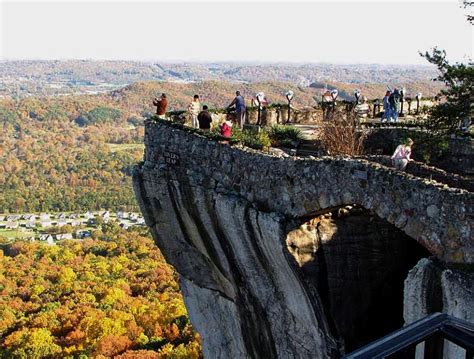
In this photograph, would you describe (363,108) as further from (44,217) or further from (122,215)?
(44,217)

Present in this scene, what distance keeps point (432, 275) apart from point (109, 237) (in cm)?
10104

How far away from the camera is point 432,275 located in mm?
9516

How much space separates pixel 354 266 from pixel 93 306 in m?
46.8

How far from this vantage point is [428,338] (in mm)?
3428

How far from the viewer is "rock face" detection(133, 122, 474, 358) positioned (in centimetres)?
1002

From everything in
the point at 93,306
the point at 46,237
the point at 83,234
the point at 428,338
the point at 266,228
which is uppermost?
the point at 428,338

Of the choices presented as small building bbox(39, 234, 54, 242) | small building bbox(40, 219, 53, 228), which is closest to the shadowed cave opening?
small building bbox(39, 234, 54, 242)

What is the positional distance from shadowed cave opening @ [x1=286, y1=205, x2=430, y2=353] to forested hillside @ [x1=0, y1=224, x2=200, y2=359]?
28.2 metres

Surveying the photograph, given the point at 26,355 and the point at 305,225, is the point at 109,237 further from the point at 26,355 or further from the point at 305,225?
the point at 305,225

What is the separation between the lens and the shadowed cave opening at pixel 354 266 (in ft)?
40.5

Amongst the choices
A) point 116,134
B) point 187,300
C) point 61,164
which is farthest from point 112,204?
point 187,300

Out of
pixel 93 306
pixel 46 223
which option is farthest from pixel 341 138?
pixel 46 223

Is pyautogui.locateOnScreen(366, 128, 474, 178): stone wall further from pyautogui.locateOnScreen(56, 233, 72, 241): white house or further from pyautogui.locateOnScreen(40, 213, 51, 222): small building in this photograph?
pyautogui.locateOnScreen(40, 213, 51, 222): small building

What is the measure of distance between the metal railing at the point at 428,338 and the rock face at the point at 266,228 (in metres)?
6.19
